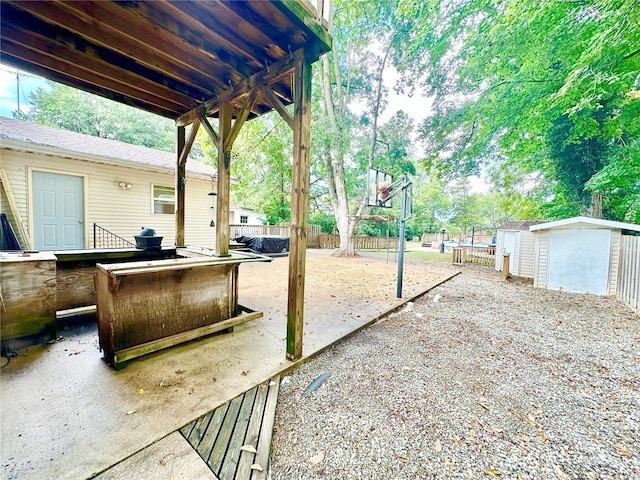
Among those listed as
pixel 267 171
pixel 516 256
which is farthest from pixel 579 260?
pixel 267 171

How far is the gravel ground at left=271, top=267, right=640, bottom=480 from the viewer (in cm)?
143

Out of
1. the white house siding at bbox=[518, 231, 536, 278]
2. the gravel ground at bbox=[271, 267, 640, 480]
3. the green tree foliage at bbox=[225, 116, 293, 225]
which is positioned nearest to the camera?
the gravel ground at bbox=[271, 267, 640, 480]

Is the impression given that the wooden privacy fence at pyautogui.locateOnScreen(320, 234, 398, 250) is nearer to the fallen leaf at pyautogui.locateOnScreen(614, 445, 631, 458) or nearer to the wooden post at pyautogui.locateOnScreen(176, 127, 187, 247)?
the wooden post at pyautogui.locateOnScreen(176, 127, 187, 247)

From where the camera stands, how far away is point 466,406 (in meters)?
1.92

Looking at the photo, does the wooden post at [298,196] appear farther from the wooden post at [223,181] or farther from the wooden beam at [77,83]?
the wooden beam at [77,83]

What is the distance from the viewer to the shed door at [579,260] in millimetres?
5469

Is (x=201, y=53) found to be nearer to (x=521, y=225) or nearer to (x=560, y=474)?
(x=560, y=474)

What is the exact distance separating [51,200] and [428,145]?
1283cm

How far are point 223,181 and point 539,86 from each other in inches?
372

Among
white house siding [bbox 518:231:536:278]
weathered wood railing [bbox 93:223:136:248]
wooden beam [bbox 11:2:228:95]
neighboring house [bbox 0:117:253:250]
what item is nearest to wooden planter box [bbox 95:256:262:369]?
wooden beam [bbox 11:2:228:95]

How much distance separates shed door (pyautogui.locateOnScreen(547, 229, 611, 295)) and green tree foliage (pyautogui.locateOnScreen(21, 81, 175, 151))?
73.1 feet

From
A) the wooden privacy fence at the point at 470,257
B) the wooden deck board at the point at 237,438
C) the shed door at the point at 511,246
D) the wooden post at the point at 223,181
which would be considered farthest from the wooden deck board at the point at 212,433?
the wooden privacy fence at the point at 470,257

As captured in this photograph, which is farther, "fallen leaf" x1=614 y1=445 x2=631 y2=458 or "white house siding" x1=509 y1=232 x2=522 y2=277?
"white house siding" x1=509 y1=232 x2=522 y2=277

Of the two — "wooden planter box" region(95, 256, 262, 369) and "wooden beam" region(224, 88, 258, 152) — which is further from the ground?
"wooden beam" region(224, 88, 258, 152)
